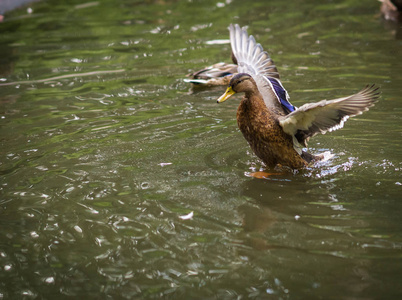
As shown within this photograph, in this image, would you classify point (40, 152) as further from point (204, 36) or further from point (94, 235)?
point (204, 36)

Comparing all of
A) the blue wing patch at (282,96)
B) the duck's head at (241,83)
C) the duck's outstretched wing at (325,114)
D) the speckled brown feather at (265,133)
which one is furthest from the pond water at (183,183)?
the duck's head at (241,83)

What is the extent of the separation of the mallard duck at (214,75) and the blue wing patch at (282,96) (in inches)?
79.3

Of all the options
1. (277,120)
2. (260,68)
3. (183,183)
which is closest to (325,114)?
(277,120)

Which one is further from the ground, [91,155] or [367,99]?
[367,99]

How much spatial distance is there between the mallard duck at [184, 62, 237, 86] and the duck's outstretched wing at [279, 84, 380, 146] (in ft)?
9.41

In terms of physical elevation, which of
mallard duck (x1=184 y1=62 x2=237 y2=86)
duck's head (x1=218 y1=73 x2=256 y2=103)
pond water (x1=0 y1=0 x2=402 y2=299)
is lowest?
pond water (x1=0 y1=0 x2=402 y2=299)

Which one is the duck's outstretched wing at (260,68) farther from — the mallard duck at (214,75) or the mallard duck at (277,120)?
the mallard duck at (214,75)

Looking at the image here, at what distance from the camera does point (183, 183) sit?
5004 mm

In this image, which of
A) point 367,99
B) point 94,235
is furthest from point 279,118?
point 94,235

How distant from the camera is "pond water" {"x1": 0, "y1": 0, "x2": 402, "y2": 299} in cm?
362

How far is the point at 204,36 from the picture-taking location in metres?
10.3

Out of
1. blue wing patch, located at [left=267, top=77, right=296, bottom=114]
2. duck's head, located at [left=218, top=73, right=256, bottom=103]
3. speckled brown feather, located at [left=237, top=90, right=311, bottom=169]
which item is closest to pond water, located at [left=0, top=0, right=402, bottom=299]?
speckled brown feather, located at [left=237, top=90, right=311, bottom=169]

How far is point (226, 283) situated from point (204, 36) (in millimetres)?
7488

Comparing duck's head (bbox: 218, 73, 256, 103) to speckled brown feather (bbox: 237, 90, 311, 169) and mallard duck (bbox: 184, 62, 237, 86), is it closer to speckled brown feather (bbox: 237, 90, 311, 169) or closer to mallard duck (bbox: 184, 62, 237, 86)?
speckled brown feather (bbox: 237, 90, 311, 169)
